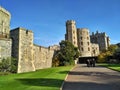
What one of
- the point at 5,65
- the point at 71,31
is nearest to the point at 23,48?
the point at 5,65

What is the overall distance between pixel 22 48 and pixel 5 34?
248 inches

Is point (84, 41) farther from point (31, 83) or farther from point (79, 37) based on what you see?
point (31, 83)

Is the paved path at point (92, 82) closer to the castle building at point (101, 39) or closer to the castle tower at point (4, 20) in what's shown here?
the castle tower at point (4, 20)

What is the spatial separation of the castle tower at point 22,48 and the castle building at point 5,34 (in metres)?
1.24

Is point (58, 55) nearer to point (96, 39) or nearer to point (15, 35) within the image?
point (15, 35)

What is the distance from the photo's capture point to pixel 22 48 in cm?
3434

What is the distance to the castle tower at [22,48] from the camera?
3350 cm

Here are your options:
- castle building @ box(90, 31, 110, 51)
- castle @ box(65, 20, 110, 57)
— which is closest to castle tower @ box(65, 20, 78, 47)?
castle @ box(65, 20, 110, 57)

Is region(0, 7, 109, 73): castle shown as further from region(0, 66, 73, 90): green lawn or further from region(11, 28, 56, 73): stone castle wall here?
region(0, 66, 73, 90): green lawn

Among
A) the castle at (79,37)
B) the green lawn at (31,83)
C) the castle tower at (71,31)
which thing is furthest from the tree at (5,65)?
the castle tower at (71,31)

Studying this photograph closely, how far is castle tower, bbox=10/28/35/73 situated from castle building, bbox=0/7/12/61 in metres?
1.24

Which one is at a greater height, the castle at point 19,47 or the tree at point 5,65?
the castle at point 19,47

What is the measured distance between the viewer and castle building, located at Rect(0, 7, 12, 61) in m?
31.1

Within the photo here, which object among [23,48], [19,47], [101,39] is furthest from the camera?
[101,39]
